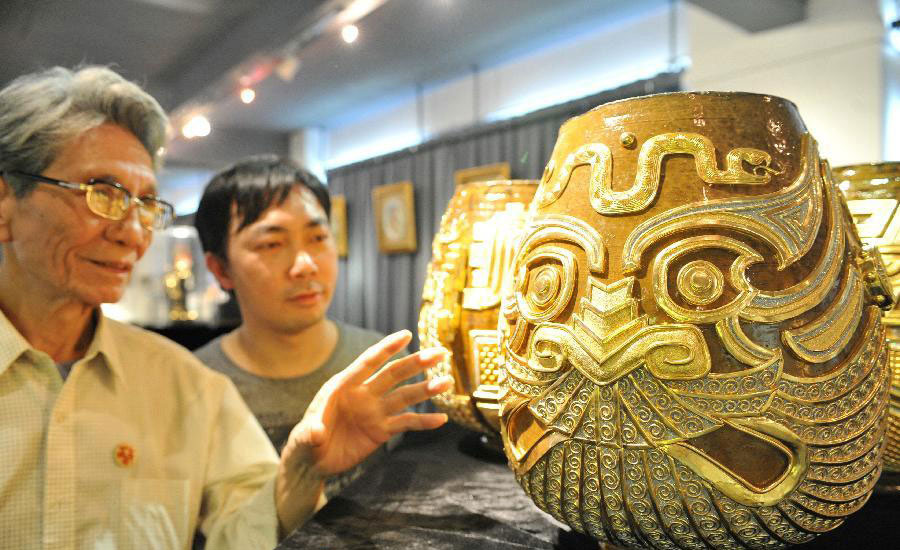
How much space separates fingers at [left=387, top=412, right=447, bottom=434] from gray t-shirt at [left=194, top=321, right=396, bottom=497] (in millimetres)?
143

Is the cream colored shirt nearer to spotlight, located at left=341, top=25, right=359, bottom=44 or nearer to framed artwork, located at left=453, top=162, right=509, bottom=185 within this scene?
spotlight, located at left=341, top=25, right=359, bottom=44

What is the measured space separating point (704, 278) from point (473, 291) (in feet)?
1.16

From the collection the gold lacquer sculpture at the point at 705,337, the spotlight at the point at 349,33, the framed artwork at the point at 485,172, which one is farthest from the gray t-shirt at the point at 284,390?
the framed artwork at the point at 485,172

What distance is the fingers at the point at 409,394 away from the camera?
27.0 inches

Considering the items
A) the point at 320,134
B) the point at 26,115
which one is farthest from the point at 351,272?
the point at 26,115

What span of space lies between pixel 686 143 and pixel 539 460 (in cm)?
29

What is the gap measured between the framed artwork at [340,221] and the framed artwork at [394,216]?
0.17 meters

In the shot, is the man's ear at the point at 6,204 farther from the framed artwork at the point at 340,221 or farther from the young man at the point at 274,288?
the framed artwork at the point at 340,221

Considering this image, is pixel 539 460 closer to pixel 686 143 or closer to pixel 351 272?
pixel 686 143

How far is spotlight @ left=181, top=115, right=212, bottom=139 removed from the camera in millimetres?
841

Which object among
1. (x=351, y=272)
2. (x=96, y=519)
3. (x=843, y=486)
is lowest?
(x=96, y=519)

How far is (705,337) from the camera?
448mm

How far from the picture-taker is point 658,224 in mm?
465

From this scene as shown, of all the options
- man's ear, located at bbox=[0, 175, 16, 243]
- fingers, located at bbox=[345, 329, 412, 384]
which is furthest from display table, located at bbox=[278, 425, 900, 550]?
man's ear, located at bbox=[0, 175, 16, 243]
